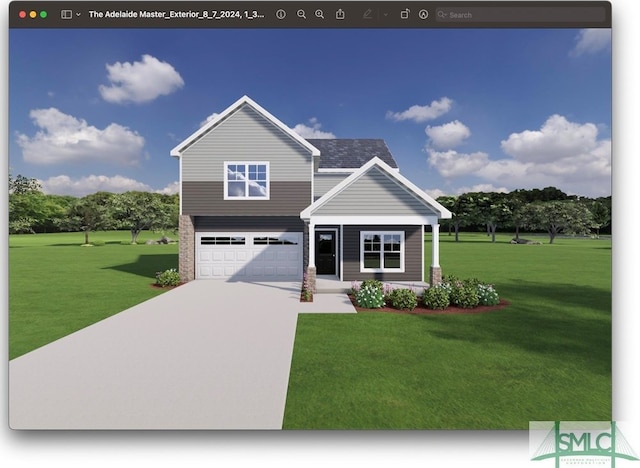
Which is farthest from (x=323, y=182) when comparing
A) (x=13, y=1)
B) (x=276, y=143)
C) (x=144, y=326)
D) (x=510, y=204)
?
(x=510, y=204)

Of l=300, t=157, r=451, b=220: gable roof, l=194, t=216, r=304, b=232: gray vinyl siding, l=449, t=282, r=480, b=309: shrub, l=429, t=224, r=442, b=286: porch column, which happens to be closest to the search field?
l=449, t=282, r=480, b=309: shrub

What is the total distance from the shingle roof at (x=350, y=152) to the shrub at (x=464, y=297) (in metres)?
10.1

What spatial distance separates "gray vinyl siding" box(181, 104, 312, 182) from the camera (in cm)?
1517

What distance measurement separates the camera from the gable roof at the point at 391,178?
1220 cm

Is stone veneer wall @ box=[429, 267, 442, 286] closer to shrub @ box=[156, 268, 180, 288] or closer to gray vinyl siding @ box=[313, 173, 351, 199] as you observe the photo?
gray vinyl siding @ box=[313, 173, 351, 199]

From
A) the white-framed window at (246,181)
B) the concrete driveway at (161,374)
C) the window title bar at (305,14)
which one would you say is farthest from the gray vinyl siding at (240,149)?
the window title bar at (305,14)

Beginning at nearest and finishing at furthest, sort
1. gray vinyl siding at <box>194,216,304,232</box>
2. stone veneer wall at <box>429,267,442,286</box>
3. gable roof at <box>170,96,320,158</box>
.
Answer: stone veneer wall at <box>429,267,442,286</box>, gable roof at <box>170,96,320,158</box>, gray vinyl siding at <box>194,216,304,232</box>

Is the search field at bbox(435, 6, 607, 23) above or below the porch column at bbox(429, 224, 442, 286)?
above

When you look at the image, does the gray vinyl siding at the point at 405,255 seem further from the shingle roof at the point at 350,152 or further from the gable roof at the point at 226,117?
the shingle roof at the point at 350,152

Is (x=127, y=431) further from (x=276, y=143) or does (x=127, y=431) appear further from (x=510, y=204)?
(x=510, y=204)

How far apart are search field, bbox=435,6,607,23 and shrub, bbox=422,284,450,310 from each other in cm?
763

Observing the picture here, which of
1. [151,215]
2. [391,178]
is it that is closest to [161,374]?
[391,178]

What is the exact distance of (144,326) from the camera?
27.4ft

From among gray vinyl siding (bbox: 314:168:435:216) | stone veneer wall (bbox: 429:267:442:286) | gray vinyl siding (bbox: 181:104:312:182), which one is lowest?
Result: stone veneer wall (bbox: 429:267:442:286)
